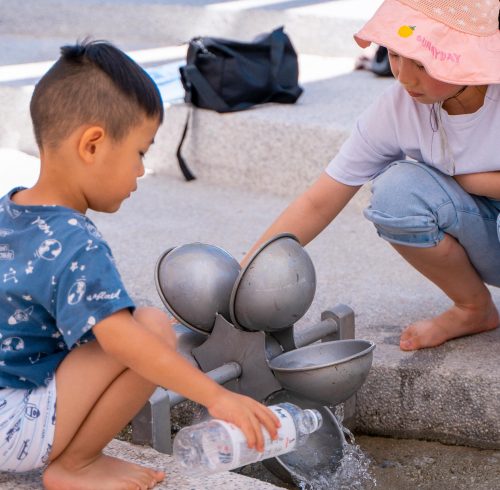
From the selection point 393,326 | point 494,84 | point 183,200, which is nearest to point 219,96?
point 183,200

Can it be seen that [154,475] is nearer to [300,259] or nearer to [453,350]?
[300,259]

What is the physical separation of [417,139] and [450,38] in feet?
1.10

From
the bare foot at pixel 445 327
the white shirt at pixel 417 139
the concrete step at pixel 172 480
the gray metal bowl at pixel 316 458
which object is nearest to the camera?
the concrete step at pixel 172 480

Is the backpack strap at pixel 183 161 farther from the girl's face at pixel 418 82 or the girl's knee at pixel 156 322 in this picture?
the girl's knee at pixel 156 322

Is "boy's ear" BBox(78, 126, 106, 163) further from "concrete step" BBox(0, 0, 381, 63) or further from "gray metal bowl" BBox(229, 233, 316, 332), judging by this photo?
"concrete step" BBox(0, 0, 381, 63)

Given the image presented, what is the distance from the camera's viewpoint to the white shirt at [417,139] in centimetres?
228

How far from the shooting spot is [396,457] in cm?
239

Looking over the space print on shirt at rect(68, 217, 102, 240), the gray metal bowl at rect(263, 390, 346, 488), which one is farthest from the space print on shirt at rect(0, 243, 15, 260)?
the gray metal bowl at rect(263, 390, 346, 488)

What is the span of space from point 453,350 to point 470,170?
1.48 ft

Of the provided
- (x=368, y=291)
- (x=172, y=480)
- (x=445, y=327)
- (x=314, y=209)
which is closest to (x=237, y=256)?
(x=368, y=291)

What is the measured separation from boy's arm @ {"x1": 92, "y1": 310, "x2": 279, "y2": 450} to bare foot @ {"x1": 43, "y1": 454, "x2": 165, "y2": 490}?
28 centimetres

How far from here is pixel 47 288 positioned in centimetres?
162

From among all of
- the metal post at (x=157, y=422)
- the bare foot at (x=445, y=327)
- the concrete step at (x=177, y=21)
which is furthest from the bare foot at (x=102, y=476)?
the concrete step at (x=177, y=21)

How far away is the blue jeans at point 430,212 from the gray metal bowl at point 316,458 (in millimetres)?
453
